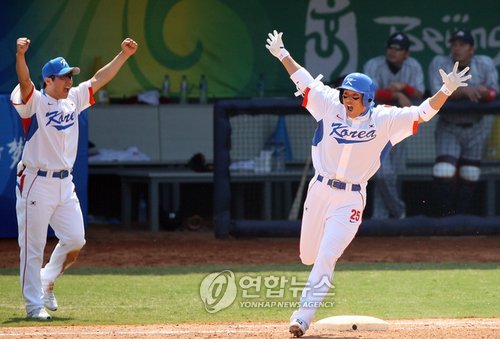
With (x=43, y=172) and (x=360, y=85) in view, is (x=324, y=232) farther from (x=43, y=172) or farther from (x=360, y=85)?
(x=43, y=172)

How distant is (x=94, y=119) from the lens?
14.4 m

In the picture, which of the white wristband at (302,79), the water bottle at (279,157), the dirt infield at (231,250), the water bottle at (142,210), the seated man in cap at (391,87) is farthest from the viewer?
the water bottle at (142,210)

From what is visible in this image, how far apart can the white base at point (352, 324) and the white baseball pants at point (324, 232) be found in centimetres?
41

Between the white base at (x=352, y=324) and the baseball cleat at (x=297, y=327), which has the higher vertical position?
the baseball cleat at (x=297, y=327)

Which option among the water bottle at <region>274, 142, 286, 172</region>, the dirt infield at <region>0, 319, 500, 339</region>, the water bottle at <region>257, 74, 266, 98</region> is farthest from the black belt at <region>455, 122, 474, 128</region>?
the dirt infield at <region>0, 319, 500, 339</region>

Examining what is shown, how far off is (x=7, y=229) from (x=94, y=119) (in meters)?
2.77

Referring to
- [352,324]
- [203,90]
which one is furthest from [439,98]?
[203,90]

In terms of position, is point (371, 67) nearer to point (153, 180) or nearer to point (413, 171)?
point (413, 171)

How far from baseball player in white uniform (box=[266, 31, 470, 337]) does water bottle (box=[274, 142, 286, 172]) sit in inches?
222

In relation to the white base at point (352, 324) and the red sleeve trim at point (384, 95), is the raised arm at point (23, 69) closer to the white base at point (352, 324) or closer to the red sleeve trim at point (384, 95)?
the white base at point (352, 324)

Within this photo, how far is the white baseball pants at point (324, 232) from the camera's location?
22.5ft

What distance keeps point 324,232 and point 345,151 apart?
52 cm

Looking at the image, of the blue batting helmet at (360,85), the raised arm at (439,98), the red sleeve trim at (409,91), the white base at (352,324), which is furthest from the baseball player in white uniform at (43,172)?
the red sleeve trim at (409,91)

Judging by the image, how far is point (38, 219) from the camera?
7801 millimetres
